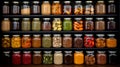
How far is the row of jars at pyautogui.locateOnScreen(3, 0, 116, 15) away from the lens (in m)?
3.76

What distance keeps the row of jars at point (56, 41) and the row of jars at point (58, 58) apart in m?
0.10

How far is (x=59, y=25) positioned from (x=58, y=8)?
247 millimetres

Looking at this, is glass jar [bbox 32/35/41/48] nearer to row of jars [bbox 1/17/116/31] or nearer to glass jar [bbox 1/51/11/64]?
row of jars [bbox 1/17/116/31]

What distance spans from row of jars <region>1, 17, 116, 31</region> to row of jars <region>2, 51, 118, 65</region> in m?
0.35

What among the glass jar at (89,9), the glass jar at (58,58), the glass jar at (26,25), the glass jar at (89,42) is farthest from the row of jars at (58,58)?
the glass jar at (89,9)

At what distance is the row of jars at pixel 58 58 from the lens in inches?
147

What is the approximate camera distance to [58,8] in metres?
3.77

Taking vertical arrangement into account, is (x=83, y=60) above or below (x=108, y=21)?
below

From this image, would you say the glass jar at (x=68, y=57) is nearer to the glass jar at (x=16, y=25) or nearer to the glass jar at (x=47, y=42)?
the glass jar at (x=47, y=42)

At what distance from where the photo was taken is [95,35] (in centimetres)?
384

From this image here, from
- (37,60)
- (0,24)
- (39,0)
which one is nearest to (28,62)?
(37,60)

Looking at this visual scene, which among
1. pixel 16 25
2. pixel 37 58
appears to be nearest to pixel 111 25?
pixel 37 58

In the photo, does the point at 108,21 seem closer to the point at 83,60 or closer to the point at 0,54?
the point at 83,60

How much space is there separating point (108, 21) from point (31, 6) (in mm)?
1148
